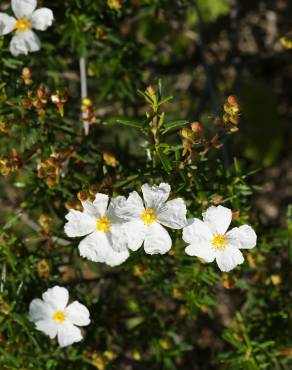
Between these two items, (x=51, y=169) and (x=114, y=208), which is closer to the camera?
(x=114, y=208)

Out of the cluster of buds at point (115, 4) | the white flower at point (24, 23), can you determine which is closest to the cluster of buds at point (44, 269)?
the white flower at point (24, 23)

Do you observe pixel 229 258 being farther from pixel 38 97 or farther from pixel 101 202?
pixel 38 97

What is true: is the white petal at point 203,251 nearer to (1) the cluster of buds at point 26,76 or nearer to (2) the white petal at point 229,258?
(2) the white petal at point 229,258

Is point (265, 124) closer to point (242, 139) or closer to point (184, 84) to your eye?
point (242, 139)

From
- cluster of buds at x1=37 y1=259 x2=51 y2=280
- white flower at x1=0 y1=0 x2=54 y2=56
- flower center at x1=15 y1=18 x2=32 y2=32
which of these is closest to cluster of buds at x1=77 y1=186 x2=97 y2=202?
cluster of buds at x1=37 y1=259 x2=51 y2=280

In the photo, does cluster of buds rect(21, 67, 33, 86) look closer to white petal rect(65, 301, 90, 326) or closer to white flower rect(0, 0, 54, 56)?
white flower rect(0, 0, 54, 56)

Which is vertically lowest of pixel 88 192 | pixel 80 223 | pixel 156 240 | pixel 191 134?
pixel 156 240

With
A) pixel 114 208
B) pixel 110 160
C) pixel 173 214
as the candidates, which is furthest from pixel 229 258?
pixel 110 160
